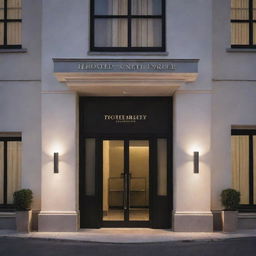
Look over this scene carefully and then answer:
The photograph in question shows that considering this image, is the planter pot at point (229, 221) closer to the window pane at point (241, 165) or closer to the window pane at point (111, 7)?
the window pane at point (241, 165)

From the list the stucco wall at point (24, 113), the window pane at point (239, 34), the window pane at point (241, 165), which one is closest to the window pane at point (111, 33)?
the stucco wall at point (24, 113)

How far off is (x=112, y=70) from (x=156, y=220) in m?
4.66

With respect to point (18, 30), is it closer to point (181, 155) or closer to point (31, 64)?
point (31, 64)

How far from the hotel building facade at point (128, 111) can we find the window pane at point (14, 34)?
42 mm

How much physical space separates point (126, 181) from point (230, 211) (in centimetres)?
316

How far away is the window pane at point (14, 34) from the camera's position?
14.8 meters

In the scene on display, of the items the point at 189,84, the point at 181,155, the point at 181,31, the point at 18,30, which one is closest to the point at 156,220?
the point at 181,155

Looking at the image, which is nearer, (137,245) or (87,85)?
(137,245)

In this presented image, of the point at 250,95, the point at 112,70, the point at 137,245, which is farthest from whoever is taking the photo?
the point at 250,95

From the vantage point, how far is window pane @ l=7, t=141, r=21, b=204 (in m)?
14.8

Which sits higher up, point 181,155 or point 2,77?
point 2,77

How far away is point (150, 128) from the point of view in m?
14.9

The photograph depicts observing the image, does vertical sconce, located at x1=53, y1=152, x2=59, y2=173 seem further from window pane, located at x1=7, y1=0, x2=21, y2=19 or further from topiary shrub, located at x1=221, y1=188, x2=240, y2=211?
topiary shrub, located at x1=221, y1=188, x2=240, y2=211

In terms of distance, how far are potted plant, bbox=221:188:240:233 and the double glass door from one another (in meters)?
2.34
